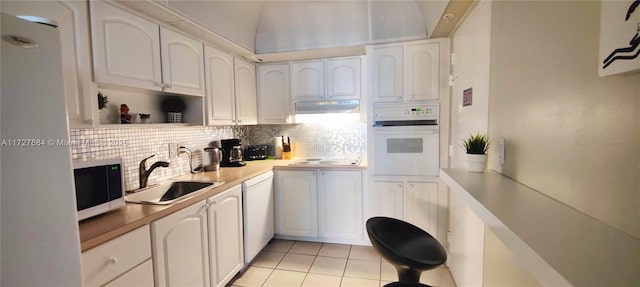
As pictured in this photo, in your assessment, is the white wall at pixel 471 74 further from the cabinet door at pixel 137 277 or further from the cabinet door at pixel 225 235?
the cabinet door at pixel 137 277

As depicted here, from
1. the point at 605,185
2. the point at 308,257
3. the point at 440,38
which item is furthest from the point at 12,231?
the point at 440,38

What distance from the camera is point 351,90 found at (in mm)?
2947

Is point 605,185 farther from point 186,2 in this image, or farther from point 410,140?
point 186,2

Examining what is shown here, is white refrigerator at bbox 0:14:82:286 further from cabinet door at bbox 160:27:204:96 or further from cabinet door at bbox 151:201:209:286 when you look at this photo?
cabinet door at bbox 160:27:204:96

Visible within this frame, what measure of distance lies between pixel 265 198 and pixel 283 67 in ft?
4.96

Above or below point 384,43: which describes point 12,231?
below

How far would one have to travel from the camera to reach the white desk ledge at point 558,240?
493mm

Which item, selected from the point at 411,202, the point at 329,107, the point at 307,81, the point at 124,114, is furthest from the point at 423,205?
the point at 124,114

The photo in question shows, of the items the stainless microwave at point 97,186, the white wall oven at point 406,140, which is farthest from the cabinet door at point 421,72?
the stainless microwave at point 97,186

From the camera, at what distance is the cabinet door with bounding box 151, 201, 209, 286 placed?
1464mm

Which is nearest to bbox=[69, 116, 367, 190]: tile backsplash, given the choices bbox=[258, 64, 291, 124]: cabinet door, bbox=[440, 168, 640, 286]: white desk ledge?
bbox=[258, 64, 291, 124]: cabinet door

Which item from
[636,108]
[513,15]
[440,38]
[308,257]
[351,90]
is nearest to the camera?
[636,108]

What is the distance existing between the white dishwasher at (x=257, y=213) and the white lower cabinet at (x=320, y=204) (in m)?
0.15

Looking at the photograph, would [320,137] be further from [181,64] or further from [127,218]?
[127,218]
